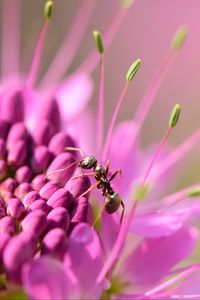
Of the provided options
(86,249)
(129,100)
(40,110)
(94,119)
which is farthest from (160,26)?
(86,249)

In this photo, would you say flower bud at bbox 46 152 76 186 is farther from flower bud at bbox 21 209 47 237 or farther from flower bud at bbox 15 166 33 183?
flower bud at bbox 21 209 47 237

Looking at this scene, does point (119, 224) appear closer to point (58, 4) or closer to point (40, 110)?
point (40, 110)

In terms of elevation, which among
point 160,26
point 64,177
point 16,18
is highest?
point 16,18

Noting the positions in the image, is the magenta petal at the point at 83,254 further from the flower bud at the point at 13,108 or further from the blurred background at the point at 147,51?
the blurred background at the point at 147,51

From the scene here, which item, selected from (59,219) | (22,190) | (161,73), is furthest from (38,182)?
(161,73)

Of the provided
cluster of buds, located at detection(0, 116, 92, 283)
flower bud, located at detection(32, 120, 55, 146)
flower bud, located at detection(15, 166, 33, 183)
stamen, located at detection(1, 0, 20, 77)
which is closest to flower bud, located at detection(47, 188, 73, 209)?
cluster of buds, located at detection(0, 116, 92, 283)

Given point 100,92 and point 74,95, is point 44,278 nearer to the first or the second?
point 100,92
